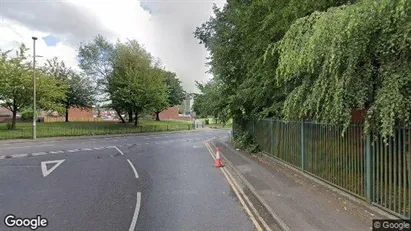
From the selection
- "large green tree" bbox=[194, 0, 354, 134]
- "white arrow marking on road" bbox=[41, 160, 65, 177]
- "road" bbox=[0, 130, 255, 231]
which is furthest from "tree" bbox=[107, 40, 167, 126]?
"road" bbox=[0, 130, 255, 231]

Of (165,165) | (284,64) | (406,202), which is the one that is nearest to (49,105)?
(165,165)

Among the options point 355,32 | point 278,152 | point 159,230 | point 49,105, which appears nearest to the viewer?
point 159,230

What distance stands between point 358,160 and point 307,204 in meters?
1.53

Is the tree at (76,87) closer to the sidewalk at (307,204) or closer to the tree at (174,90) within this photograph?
the tree at (174,90)

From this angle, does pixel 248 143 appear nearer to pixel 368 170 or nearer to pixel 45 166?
pixel 45 166

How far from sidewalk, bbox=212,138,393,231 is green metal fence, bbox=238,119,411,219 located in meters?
0.30

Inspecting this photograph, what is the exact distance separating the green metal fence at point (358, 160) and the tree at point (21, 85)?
88.4 feet

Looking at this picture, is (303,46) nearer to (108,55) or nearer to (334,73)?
(334,73)

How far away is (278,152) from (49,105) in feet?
85.6

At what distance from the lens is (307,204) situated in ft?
22.7

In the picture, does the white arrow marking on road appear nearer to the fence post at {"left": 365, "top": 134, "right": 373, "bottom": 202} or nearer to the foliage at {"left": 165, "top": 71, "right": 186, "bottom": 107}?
the fence post at {"left": 365, "top": 134, "right": 373, "bottom": 202}

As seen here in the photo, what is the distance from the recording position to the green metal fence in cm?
569

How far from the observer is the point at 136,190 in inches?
340

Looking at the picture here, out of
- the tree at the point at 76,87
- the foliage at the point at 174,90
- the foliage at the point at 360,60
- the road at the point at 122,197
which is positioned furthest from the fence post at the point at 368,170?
the foliage at the point at 174,90
